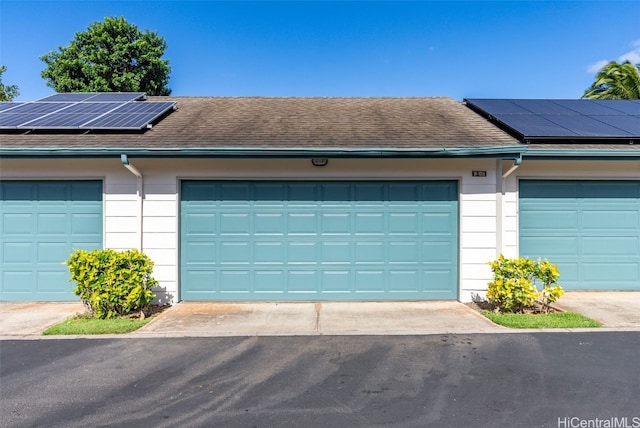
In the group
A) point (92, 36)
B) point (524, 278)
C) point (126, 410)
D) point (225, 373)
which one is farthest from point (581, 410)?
point (92, 36)

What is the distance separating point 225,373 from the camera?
406 centimetres

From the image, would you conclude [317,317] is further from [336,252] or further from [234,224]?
[234,224]

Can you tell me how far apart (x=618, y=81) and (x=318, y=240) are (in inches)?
678

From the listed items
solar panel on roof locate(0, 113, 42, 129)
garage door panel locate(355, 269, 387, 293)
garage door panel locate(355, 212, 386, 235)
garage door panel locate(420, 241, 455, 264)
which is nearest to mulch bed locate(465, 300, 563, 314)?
garage door panel locate(420, 241, 455, 264)

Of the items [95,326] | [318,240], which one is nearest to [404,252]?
[318,240]

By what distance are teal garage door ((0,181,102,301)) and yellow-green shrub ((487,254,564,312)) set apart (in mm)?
7379

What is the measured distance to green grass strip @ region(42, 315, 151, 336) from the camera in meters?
5.31

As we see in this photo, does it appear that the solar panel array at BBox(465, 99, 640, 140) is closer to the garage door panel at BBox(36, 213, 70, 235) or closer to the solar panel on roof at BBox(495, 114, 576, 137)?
the solar panel on roof at BBox(495, 114, 576, 137)

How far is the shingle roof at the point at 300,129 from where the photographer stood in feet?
22.5

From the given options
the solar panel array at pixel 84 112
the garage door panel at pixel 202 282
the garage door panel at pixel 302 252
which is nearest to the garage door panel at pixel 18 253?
the solar panel array at pixel 84 112

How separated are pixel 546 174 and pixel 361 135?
3860 millimetres

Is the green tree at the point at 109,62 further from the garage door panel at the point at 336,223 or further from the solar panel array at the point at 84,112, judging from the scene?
the garage door panel at the point at 336,223

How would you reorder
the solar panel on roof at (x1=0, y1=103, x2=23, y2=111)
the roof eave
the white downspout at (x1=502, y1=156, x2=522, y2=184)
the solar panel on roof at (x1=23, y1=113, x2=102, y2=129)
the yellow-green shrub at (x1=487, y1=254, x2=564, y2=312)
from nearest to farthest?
1. the yellow-green shrub at (x1=487, y1=254, x2=564, y2=312)
2. the roof eave
3. the white downspout at (x1=502, y1=156, x2=522, y2=184)
4. the solar panel on roof at (x1=23, y1=113, x2=102, y2=129)
5. the solar panel on roof at (x1=0, y1=103, x2=23, y2=111)

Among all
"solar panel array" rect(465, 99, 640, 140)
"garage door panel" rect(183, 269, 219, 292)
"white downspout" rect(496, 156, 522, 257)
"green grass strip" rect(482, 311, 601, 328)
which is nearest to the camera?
"green grass strip" rect(482, 311, 601, 328)
